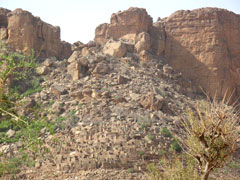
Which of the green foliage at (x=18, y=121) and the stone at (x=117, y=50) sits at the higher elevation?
the stone at (x=117, y=50)

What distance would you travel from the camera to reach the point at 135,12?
1030 inches

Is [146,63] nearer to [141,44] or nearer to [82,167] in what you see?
[141,44]

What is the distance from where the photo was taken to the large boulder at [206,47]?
85.2ft

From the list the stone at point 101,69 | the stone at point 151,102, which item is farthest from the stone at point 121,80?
the stone at point 151,102

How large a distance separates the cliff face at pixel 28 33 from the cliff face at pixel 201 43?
551cm

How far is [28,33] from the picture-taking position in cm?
2245

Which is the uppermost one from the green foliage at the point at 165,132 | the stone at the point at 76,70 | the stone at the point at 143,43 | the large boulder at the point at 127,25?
the large boulder at the point at 127,25

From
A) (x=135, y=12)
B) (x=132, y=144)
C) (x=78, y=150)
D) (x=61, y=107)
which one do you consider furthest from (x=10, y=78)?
(x=135, y=12)

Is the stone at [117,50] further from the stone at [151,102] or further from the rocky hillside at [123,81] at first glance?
the stone at [151,102]

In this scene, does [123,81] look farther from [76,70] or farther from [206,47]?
[206,47]

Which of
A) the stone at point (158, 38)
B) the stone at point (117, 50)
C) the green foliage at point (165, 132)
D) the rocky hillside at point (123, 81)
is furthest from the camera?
the stone at point (158, 38)

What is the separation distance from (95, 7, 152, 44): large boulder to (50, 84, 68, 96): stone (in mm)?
10327

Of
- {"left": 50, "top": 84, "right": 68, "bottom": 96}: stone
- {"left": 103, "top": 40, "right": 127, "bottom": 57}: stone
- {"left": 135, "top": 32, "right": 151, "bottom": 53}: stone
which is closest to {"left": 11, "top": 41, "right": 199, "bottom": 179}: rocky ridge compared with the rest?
{"left": 50, "top": 84, "right": 68, "bottom": 96}: stone

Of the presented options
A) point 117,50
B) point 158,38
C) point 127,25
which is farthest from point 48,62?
point 158,38
